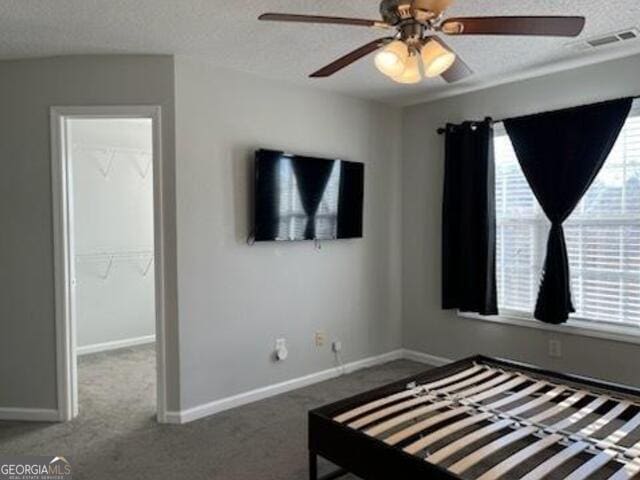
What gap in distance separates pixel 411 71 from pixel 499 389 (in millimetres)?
1707

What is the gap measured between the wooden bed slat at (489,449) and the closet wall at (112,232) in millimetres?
4253

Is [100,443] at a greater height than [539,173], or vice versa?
[539,173]

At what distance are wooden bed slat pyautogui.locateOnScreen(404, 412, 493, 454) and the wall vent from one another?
90.3 inches

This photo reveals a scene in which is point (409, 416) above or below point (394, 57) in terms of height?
below

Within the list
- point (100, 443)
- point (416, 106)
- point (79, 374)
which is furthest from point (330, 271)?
point (79, 374)

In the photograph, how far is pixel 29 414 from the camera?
319 centimetres

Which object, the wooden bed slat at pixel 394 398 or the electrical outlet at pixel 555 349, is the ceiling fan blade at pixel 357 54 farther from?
the electrical outlet at pixel 555 349

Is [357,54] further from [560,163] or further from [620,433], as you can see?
[560,163]

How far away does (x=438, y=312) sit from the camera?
4363 mm

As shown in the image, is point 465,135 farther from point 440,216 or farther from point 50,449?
point 50,449

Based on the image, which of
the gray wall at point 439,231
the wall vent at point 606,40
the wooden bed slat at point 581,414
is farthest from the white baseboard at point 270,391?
the wall vent at point 606,40

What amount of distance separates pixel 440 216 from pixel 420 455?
274 centimetres

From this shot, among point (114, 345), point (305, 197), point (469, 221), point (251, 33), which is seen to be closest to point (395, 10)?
point (251, 33)

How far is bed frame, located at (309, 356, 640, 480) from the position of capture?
1819 mm
